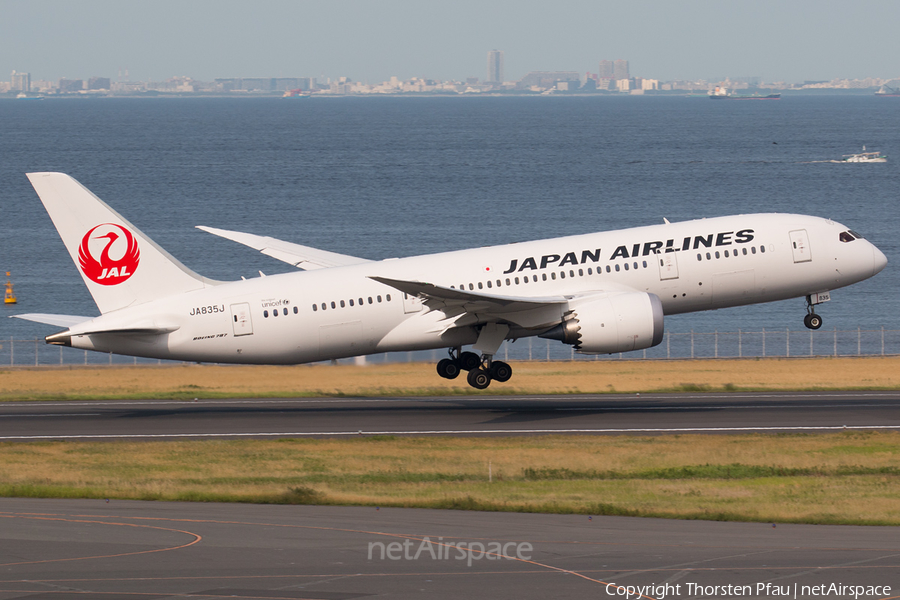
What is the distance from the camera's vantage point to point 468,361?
4716 cm

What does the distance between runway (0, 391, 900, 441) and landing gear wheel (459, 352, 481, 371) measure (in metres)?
1.88

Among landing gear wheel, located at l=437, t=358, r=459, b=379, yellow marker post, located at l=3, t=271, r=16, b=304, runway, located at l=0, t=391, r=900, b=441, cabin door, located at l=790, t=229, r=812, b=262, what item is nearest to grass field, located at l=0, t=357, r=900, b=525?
runway, located at l=0, t=391, r=900, b=441

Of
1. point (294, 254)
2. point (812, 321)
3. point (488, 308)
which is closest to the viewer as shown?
point (488, 308)

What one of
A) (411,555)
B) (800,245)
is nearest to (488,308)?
(800,245)

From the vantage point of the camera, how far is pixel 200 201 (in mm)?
172875

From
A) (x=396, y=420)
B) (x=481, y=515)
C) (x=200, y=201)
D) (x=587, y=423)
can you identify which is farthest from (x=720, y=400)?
(x=200, y=201)

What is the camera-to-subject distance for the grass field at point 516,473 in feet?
99.2

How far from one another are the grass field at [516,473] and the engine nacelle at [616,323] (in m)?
4.09

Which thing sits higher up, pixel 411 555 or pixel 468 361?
pixel 468 361

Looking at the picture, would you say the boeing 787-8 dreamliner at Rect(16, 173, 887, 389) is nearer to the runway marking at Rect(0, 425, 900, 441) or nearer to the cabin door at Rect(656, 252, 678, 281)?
the cabin door at Rect(656, 252, 678, 281)

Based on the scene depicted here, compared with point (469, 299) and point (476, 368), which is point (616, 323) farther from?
point (476, 368)

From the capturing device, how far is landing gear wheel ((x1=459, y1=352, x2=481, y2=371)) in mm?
47094

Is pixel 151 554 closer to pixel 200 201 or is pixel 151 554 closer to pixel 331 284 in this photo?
pixel 331 284

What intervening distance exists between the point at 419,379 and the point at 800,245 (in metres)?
21.5
